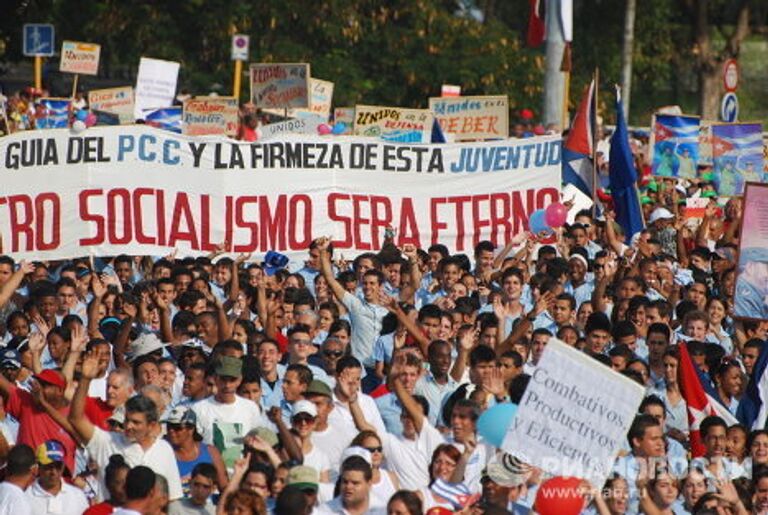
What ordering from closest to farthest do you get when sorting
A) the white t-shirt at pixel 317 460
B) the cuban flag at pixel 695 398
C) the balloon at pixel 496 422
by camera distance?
the balloon at pixel 496 422 → the white t-shirt at pixel 317 460 → the cuban flag at pixel 695 398

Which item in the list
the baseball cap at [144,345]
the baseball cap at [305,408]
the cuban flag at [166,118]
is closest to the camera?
the baseball cap at [305,408]

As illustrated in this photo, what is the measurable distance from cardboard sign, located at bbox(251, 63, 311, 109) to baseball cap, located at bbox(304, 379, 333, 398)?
10.2m

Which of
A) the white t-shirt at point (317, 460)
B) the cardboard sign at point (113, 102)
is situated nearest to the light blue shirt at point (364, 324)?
the white t-shirt at point (317, 460)

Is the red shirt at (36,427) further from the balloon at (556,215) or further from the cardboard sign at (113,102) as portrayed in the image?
the cardboard sign at (113,102)

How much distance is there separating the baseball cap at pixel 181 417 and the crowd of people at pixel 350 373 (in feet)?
0.05

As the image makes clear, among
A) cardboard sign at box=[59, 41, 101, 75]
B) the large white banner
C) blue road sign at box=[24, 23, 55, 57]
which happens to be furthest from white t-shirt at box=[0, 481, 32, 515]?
blue road sign at box=[24, 23, 55, 57]

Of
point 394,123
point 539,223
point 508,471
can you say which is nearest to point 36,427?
point 508,471

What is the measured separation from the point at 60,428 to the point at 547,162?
26.8ft

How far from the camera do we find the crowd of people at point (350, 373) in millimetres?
10797

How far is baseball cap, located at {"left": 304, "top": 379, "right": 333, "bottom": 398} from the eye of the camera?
38.9ft

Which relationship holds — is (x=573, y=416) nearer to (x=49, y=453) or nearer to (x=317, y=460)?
(x=317, y=460)

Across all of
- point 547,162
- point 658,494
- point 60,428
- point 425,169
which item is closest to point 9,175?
point 425,169

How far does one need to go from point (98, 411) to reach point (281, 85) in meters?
10.7

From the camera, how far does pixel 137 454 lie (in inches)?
439
